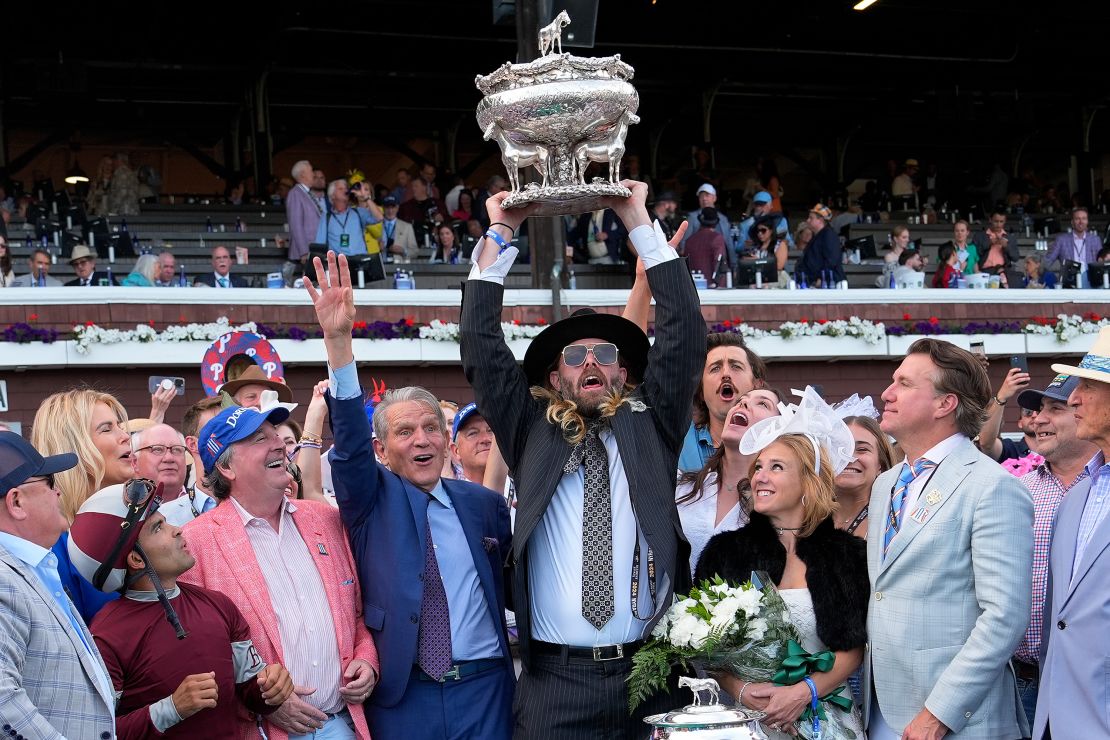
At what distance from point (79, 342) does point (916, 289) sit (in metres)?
9.59

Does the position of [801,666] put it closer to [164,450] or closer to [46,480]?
[46,480]

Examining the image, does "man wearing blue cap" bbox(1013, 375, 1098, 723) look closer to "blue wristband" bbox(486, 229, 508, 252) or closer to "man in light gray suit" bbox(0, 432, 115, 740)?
"blue wristband" bbox(486, 229, 508, 252)

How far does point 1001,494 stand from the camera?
425 cm

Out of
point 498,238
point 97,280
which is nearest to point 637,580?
point 498,238

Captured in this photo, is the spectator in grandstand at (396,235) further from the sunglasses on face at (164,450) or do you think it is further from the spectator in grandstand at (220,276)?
the sunglasses on face at (164,450)

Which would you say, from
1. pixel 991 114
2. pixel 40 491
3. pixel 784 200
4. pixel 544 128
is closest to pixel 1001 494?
pixel 544 128

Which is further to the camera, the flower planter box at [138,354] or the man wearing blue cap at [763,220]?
the man wearing blue cap at [763,220]

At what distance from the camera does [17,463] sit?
11.7 ft

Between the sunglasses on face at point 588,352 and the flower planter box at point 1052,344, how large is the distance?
1309 cm

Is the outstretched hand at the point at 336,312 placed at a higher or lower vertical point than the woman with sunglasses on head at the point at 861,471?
higher

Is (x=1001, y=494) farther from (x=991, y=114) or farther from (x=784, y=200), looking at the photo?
(x=784, y=200)

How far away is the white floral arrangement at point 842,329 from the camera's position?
1558 centimetres

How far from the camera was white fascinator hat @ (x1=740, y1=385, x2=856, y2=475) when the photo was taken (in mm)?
Result: 4613

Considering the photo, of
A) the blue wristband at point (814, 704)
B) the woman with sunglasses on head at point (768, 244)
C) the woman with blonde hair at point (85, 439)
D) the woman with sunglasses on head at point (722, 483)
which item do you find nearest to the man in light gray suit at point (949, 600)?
the blue wristband at point (814, 704)
